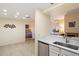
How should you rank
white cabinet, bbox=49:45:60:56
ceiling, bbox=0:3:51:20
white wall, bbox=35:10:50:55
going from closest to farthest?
white cabinet, bbox=49:45:60:56
ceiling, bbox=0:3:51:20
white wall, bbox=35:10:50:55

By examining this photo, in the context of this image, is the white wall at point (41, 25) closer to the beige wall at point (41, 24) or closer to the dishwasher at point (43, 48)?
the beige wall at point (41, 24)

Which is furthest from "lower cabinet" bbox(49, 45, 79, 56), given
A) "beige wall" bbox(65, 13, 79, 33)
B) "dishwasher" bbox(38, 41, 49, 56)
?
"beige wall" bbox(65, 13, 79, 33)

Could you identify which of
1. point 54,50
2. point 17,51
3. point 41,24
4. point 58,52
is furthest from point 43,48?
point 17,51

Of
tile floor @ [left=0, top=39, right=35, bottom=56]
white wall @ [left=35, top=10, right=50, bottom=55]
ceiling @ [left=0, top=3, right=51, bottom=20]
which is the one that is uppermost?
ceiling @ [left=0, top=3, right=51, bottom=20]

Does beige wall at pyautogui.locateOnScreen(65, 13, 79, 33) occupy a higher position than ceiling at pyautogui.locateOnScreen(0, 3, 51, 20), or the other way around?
ceiling at pyautogui.locateOnScreen(0, 3, 51, 20)

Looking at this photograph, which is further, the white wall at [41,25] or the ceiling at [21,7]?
the white wall at [41,25]

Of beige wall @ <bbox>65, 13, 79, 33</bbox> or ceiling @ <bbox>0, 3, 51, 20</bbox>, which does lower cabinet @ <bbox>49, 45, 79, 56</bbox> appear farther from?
ceiling @ <bbox>0, 3, 51, 20</bbox>

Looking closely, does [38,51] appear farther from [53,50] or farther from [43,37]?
[53,50]

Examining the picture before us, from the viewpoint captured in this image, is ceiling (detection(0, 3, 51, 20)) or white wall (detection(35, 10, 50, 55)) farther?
white wall (detection(35, 10, 50, 55))

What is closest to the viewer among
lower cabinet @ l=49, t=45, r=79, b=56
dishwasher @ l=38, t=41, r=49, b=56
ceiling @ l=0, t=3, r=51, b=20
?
lower cabinet @ l=49, t=45, r=79, b=56

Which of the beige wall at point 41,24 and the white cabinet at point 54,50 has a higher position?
the beige wall at point 41,24

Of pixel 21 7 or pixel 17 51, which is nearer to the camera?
pixel 21 7

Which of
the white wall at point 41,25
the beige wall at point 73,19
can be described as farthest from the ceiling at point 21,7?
the beige wall at point 73,19

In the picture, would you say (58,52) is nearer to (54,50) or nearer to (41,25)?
(54,50)
